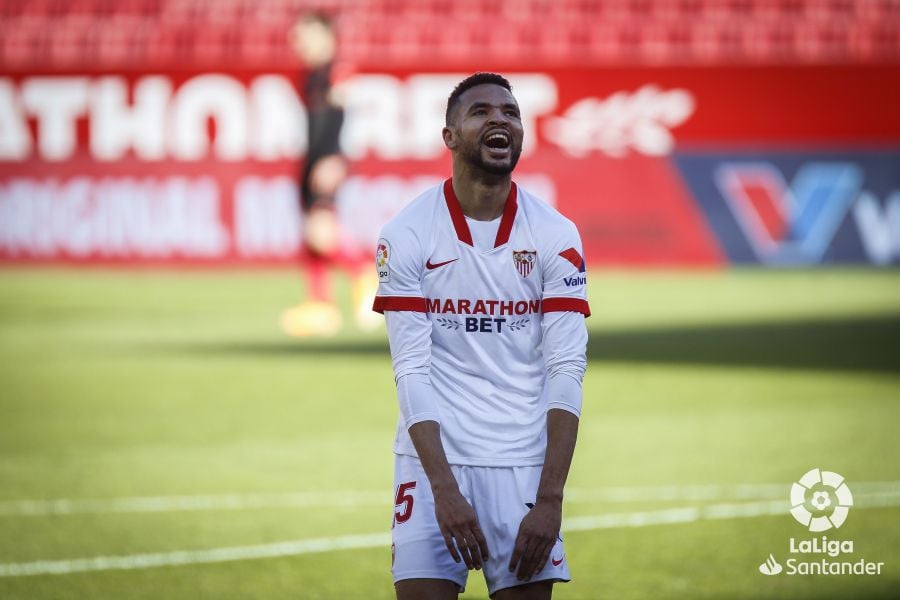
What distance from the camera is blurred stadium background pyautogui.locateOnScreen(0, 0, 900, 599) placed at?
11.1 metres

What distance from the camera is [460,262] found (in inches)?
166

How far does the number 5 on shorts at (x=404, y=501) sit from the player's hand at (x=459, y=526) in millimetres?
199

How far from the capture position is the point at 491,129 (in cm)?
411

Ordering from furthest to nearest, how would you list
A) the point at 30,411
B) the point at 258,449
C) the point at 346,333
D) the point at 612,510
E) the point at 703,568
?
1. the point at 346,333
2. the point at 30,411
3. the point at 258,449
4. the point at 612,510
5. the point at 703,568

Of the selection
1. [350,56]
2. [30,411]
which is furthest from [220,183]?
[30,411]

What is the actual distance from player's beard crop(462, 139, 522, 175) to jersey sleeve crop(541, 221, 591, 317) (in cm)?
25

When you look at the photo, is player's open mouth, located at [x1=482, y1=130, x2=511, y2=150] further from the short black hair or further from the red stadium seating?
the red stadium seating

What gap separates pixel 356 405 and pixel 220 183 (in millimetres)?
11910

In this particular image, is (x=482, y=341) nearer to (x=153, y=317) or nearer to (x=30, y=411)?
(x=30, y=411)

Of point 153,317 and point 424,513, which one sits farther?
point 153,317

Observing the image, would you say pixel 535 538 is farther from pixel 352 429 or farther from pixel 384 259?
pixel 352 429
